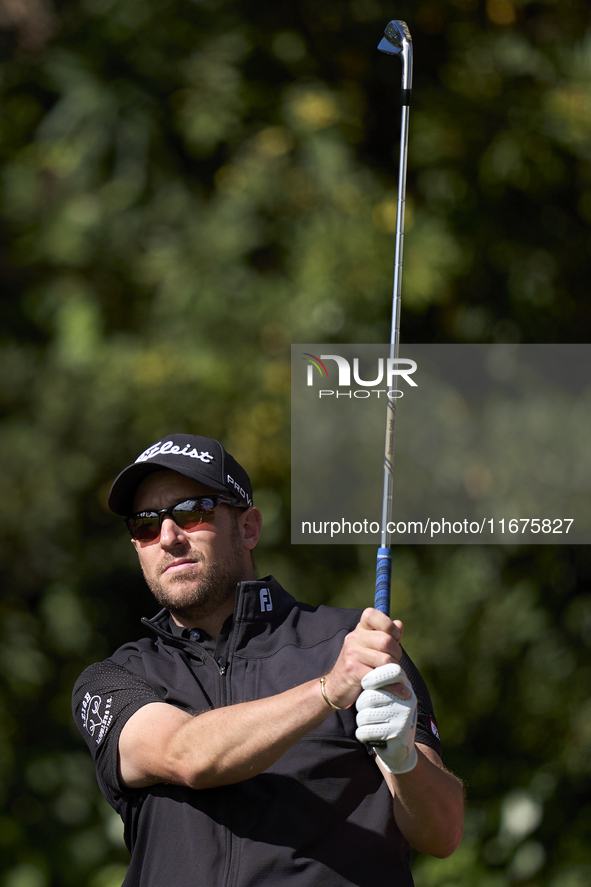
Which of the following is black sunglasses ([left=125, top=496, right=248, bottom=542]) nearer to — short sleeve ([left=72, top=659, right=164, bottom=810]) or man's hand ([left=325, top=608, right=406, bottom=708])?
short sleeve ([left=72, top=659, right=164, bottom=810])

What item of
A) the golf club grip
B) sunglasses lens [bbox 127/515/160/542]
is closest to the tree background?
sunglasses lens [bbox 127/515/160/542]

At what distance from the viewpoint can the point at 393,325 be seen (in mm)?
1985

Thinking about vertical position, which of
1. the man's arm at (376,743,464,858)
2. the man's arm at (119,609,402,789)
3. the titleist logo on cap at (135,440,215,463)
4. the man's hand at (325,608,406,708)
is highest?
the titleist logo on cap at (135,440,215,463)

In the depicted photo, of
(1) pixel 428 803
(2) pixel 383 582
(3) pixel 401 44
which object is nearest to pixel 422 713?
(1) pixel 428 803

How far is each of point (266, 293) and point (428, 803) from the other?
306 cm

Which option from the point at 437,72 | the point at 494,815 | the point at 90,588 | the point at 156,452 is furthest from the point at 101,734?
the point at 437,72

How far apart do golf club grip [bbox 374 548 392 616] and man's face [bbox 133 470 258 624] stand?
0.44 m

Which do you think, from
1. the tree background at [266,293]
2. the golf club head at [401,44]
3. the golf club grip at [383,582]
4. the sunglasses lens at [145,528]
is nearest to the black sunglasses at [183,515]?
the sunglasses lens at [145,528]

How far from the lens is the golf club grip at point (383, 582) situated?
1.77m

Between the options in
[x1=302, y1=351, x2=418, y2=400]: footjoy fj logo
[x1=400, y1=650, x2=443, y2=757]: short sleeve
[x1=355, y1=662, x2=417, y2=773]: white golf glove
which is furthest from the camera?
[x1=302, y1=351, x2=418, y2=400]: footjoy fj logo

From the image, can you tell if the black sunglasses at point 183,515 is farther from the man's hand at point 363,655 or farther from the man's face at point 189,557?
the man's hand at point 363,655

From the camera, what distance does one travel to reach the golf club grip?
1771 millimetres

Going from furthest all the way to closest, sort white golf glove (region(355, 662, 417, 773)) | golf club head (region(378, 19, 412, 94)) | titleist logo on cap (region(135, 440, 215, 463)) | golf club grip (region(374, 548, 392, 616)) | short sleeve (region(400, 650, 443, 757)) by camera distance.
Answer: titleist logo on cap (region(135, 440, 215, 463))
golf club head (region(378, 19, 412, 94))
short sleeve (region(400, 650, 443, 757))
golf club grip (region(374, 548, 392, 616))
white golf glove (region(355, 662, 417, 773))

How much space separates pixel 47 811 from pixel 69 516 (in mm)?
1351
